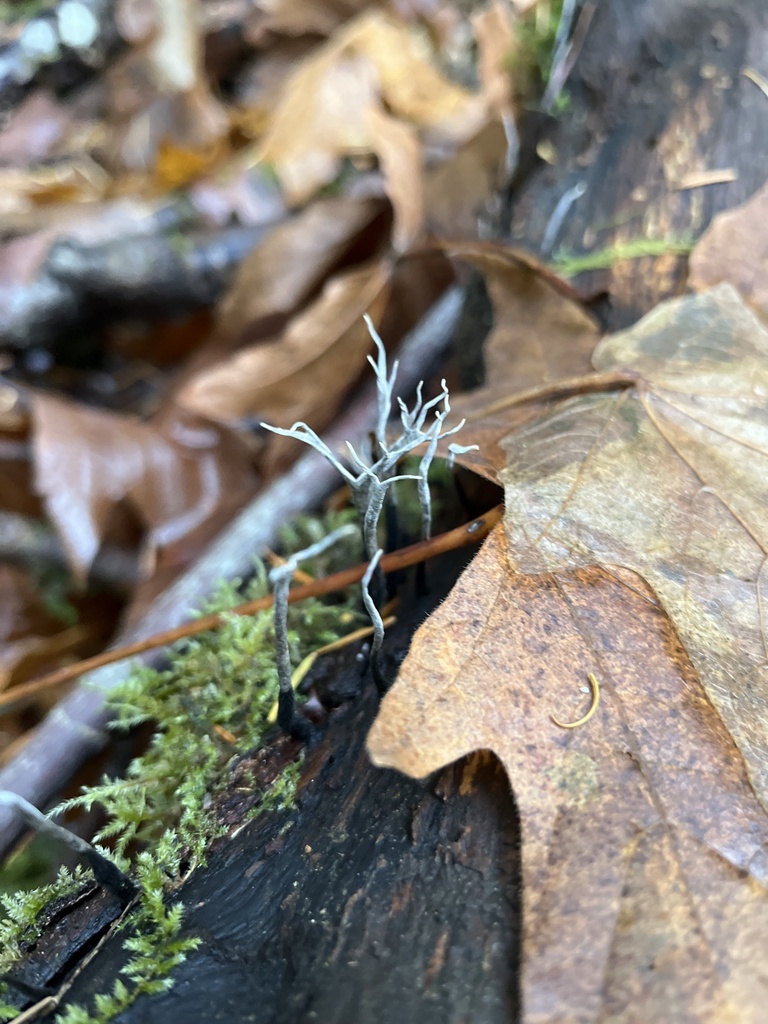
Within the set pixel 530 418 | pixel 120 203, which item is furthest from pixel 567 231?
pixel 120 203

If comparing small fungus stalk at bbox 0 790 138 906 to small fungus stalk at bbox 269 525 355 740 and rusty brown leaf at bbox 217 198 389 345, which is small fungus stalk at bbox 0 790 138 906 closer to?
small fungus stalk at bbox 269 525 355 740

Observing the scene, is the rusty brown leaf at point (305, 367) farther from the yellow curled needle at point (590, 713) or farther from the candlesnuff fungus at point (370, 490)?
the yellow curled needle at point (590, 713)

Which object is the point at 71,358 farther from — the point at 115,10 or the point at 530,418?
the point at 530,418

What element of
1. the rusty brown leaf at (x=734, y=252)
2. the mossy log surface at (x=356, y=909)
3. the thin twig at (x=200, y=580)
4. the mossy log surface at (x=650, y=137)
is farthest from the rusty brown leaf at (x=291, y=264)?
the mossy log surface at (x=356, y=909)

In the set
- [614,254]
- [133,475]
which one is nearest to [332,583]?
[614,254]

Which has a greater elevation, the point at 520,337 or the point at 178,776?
the point at 520,337

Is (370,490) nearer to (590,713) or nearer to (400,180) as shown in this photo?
(590,713)
